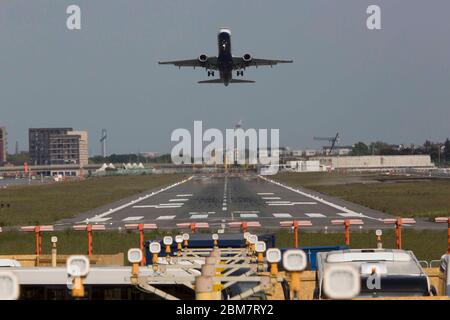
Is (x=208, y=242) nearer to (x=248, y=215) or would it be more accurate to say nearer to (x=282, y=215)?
(x=282, y=215)

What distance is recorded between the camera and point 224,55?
67938mm

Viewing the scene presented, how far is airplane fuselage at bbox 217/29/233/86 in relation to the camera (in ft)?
217

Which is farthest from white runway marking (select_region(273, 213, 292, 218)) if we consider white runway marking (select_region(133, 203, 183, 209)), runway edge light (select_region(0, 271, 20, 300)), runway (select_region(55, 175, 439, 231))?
runway edge light (select_region(0, 271, 20, 300))

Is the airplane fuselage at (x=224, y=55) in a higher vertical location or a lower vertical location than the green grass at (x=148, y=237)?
higher

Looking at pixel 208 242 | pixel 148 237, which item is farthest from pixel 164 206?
pixel 208 242

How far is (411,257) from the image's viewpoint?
14.1 metres

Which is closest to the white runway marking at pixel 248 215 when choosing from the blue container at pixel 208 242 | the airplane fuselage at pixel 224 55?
the airplane fuselage at pixel 224 55

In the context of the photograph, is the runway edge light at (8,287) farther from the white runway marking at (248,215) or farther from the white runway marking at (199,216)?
the white runway marking at (199,216)

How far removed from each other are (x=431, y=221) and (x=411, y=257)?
40.7 meters

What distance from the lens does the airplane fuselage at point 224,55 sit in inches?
2598

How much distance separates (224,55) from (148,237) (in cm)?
2673

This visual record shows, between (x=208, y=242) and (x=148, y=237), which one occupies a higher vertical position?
(x=208, y=242)
